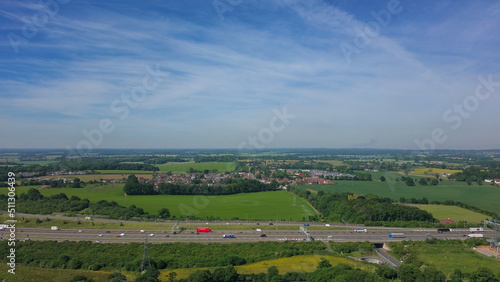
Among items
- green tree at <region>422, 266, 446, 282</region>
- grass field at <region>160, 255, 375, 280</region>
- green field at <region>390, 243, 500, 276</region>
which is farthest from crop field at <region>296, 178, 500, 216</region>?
grass field at <region>160, 255, 375, 280</region>

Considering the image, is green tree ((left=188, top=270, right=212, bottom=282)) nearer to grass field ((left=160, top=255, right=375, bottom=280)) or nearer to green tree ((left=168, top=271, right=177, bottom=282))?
green tree ((left=168, top=271, right=177, bottom=282))

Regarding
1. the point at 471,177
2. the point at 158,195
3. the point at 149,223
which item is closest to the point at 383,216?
the point at 149,223

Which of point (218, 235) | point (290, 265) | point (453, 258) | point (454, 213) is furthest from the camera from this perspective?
point (454, 213)

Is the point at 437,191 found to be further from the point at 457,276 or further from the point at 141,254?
the point at 141,254

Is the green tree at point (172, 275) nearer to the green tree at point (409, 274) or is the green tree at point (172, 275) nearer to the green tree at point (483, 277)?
the green tree at point (409, 274)

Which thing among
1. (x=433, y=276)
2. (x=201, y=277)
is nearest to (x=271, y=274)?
(x=201, y=277)

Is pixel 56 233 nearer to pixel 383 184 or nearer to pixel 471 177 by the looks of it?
pixel 383 184
